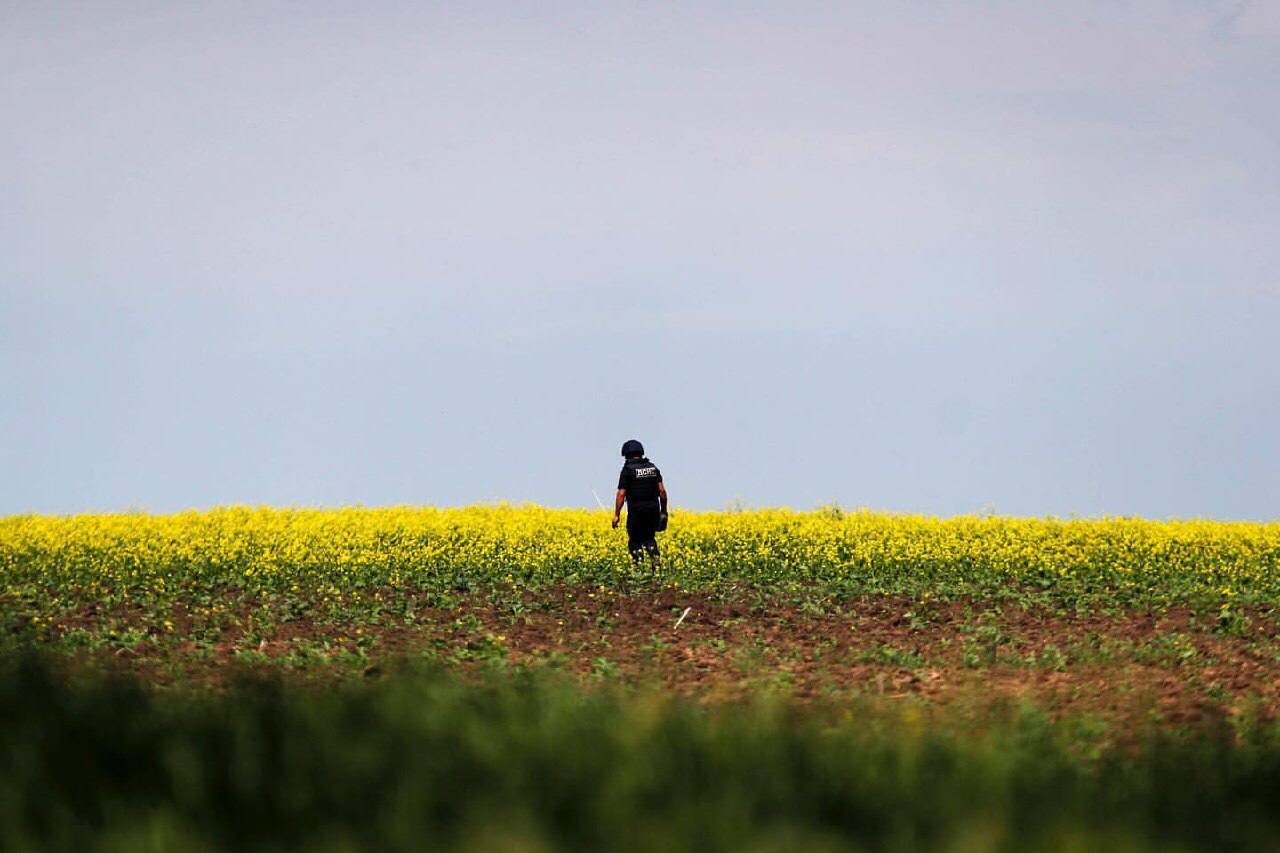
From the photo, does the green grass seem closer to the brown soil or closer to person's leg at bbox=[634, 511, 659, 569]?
the brown soil

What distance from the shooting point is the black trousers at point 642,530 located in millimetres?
21188

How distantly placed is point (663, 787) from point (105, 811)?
2.53 metres

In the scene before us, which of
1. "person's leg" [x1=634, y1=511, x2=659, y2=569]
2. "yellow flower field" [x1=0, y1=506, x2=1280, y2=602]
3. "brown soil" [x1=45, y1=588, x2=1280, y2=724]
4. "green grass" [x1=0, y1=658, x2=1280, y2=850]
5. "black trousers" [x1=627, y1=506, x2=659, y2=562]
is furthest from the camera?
"person's leg" [x1=634, y1=511, x2=659, y2=569]

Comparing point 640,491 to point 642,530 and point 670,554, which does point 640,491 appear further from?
point 670,554

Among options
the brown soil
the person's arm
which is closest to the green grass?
the brown soil

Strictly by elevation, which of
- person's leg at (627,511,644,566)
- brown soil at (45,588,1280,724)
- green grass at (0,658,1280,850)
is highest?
person's leg at (627,511,644,566)

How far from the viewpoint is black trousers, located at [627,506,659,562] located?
21.2 meters

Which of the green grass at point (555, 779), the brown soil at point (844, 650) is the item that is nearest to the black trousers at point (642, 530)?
the brown soil at point (844, 650)

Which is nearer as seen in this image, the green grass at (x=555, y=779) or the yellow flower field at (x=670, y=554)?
the green grass at (x=555, y=779)

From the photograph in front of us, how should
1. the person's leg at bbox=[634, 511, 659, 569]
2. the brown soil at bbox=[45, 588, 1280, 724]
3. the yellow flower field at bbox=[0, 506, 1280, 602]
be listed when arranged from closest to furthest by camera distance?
the brown soil at bbox=[45, 588, 1280, 724] < the yellow flower field at bbox=[0, 506, 1280, 602] < the person's leg at bbox=[634, 511, 659, 569]

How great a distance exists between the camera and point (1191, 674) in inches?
547

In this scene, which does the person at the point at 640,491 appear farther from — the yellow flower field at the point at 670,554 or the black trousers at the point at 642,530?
the yellow flower field at the point at 670,554

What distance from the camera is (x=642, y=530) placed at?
21484 millimetres

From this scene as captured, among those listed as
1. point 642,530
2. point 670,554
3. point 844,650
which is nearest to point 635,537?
point 642,530
